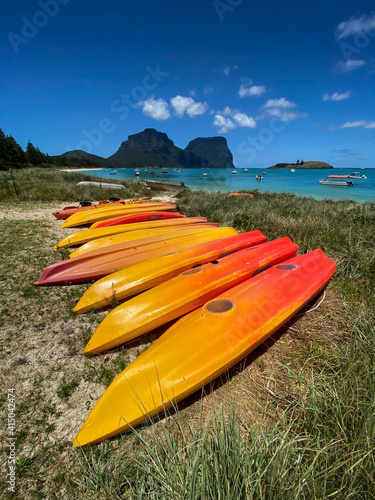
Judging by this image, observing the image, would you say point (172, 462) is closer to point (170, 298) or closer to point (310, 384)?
point (310, 384)

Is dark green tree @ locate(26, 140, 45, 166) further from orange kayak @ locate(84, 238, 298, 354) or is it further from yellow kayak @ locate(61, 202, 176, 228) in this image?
orange kayak @ locate(84, 238, 298, 354)

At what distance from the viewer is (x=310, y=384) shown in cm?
150

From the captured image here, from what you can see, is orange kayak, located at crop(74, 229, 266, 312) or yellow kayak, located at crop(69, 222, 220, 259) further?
yellow kayak, located at crop(69, 222, 220, 259)

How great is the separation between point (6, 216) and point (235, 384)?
7907 millimetres

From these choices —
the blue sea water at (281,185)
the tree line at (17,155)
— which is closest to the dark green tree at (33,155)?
the tree line at (17,155)

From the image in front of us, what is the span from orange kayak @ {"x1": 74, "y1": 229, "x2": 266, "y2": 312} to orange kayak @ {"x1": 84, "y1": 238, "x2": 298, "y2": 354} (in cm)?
34

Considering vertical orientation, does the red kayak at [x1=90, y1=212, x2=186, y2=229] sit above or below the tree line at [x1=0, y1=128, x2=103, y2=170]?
below

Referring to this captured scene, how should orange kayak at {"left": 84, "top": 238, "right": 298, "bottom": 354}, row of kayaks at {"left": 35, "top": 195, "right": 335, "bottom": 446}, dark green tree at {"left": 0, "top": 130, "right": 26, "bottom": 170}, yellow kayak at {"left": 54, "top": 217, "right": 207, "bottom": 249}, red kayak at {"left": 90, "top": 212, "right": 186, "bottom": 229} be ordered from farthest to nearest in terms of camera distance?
dark green tree at {"left": 0, "top": 130, "right": 26, "bottom": 170}
red kayak at {"left": 90, "top": 212, "right": 186, "bottom": 229}
yellow kayak at {"left": 54, "top": 217, "right": 207, "bottom": 249}
orange kayak at {"left": 84, "top": 238, "right": 298, "bottom": 354}
row of kayaks at {"left": 35, "top": 195, "right": 335, "bottom": 446}

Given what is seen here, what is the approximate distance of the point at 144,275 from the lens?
297cm

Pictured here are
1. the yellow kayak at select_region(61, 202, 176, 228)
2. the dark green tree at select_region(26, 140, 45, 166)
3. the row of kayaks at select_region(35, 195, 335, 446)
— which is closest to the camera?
the row of kayaks at select_region(35, 195, 335, 446)

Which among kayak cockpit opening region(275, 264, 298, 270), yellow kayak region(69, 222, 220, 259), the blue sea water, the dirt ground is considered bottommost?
the dirt ground

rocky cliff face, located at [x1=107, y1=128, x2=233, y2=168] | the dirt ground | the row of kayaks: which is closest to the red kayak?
the row of kayaks

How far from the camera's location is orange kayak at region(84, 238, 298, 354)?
213cm

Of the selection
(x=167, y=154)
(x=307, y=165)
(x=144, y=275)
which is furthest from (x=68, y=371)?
(x=167, y=154)
